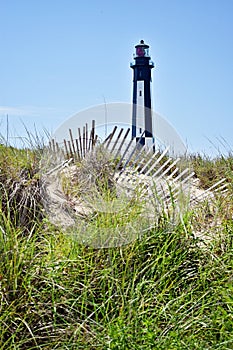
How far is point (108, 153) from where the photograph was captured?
5.40 m

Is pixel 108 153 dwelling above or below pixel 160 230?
above

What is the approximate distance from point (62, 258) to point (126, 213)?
1.88 ft

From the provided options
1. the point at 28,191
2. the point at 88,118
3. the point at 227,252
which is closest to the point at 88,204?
the point at 28,191

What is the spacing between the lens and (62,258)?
2.94 m

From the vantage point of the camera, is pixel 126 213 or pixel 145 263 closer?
pixel 145 263

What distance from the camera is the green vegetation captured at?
2.37 meters

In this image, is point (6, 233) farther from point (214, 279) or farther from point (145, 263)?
point (214, 279)

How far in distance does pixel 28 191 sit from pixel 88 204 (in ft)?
1.81

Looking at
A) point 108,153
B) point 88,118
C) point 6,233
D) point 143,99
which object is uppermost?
point 143,99

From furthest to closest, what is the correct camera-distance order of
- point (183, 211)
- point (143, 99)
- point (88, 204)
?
1. point (143, 99)
2. point (88, 204)
3. point (183, 211)

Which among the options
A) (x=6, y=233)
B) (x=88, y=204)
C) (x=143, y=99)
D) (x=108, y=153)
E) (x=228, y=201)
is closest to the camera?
(x=6, y=233)

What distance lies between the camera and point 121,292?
8.85 feet

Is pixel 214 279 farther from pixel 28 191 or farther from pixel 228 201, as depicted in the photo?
pixel 28 191

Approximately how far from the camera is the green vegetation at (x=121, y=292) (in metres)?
2.37
